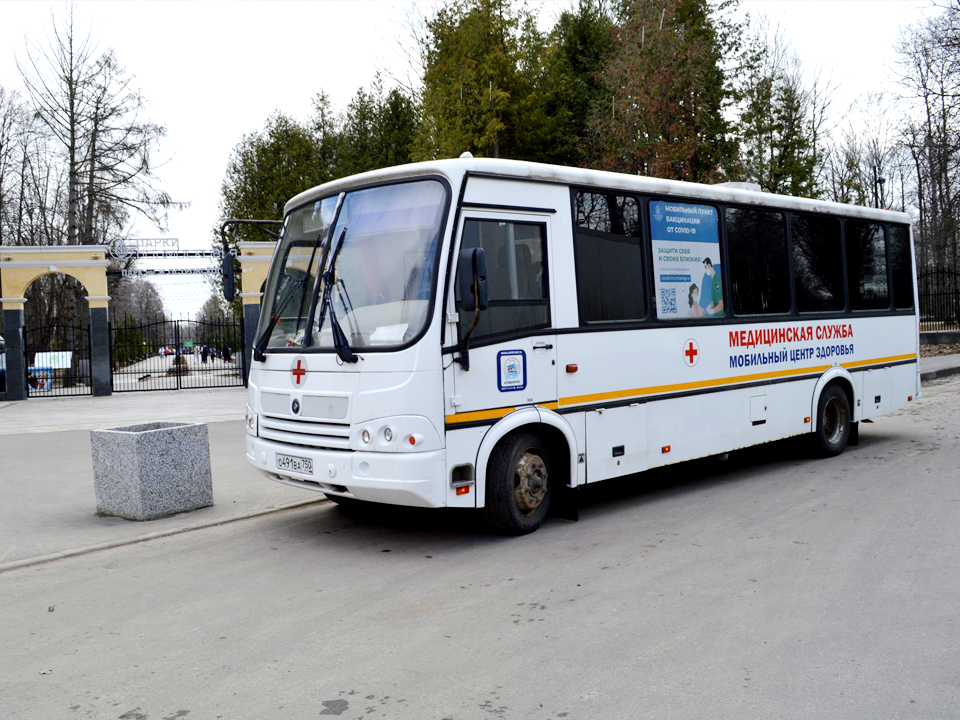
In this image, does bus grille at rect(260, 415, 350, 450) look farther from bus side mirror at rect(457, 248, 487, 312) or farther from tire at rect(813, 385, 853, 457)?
tire at rect(813, 385, 853, 457)

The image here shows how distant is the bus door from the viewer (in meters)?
6.91

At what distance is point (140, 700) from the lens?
4.27 meters

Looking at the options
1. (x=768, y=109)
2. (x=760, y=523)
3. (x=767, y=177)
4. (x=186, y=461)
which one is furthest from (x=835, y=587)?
(x=768, y=109)

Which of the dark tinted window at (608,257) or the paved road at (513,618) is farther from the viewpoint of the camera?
the dark tinted window at (608,257)

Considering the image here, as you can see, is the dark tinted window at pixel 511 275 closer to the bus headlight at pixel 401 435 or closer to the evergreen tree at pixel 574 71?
the bus headlight at pixel 401 435

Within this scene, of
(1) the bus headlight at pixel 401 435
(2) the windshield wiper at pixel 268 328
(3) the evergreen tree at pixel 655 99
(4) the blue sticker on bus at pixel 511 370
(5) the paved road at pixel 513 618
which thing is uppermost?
(3) the evergreen tree at pixel 655 99

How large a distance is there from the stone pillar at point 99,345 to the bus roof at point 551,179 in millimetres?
18904

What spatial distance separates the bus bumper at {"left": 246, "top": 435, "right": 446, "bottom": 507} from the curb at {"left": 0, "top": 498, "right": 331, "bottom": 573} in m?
1.80

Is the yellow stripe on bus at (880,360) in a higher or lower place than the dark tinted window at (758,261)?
lower

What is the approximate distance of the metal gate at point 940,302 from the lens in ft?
112

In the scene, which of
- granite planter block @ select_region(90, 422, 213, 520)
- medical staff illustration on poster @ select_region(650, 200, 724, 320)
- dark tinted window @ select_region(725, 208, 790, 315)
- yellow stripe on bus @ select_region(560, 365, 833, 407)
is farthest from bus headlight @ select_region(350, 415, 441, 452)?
dark tinted window @ select_region(725, 208, 790, 315)

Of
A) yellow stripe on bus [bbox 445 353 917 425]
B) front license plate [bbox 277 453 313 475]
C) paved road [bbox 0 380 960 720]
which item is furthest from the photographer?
front license plate [bbox 277 453 313 475]

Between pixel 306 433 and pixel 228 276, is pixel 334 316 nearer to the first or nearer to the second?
pixel 306 433

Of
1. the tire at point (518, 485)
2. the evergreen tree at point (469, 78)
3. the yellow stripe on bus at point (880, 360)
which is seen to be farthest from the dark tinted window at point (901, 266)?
the evergreen tree at point (469, 78)
